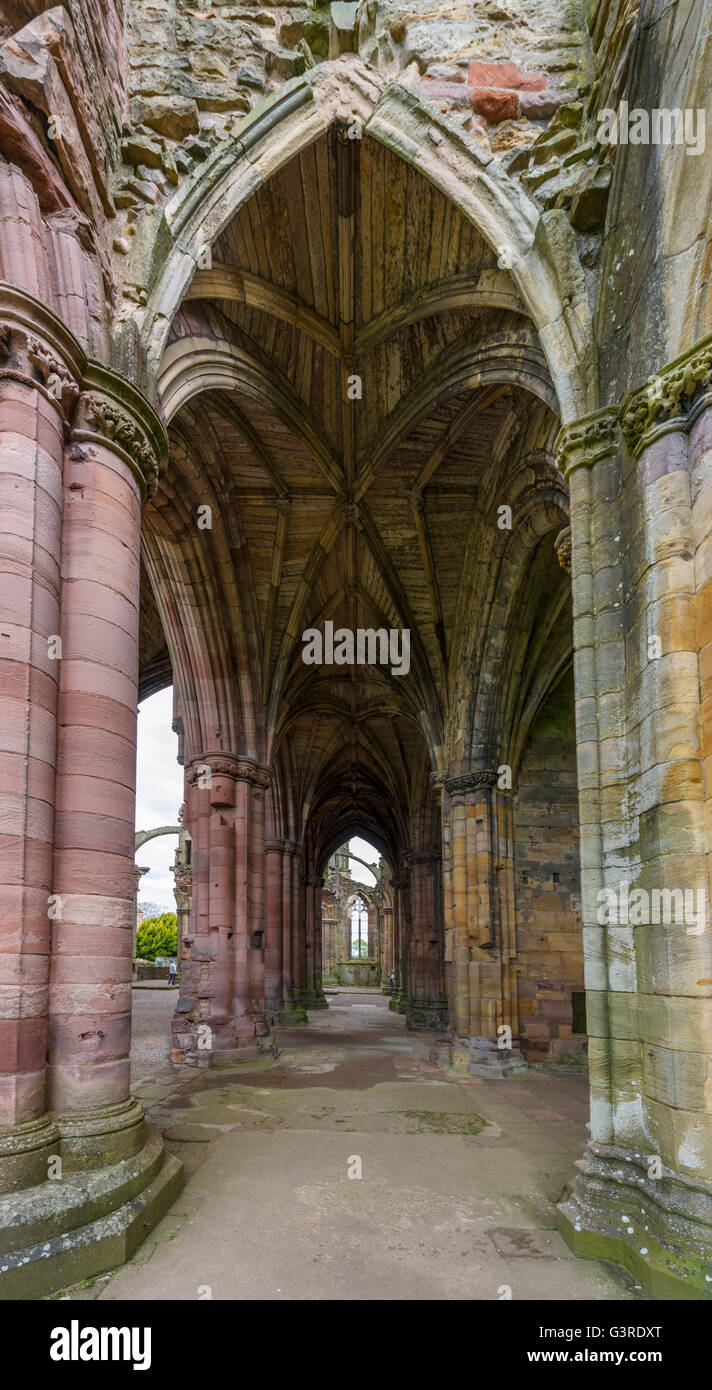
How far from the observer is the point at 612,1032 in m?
4.89

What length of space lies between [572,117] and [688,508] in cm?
411

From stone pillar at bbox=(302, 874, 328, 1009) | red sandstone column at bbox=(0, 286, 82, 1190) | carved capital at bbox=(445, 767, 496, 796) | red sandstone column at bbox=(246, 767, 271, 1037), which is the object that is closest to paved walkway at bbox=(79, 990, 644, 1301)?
red sandstone column at bbox=(0, 286, 82, 1190)

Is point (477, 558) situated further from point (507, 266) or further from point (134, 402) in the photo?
point (134, 402)

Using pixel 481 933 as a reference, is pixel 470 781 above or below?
above

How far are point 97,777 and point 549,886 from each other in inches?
358

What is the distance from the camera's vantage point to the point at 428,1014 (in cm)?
1827

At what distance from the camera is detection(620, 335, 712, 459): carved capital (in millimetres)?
4602

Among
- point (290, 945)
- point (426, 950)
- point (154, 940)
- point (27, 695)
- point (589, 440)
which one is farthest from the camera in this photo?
point (154, 940)

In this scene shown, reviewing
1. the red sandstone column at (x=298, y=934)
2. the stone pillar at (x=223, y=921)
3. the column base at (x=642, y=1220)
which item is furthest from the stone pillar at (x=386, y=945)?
the column base at (x=642, y=1220)

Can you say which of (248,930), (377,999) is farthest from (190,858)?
(377,999)
